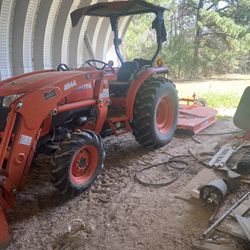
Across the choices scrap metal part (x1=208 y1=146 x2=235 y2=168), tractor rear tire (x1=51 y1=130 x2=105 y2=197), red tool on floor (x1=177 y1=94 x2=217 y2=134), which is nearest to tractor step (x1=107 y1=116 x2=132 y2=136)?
tractor rear tire (x1=51 y1=130 x2=105 y2=197)

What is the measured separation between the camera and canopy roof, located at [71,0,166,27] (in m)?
3.84

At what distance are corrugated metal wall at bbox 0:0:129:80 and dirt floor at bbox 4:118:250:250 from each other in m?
3.09

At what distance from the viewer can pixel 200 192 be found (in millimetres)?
2848

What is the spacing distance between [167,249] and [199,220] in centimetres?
45

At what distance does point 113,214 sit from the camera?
2.69m

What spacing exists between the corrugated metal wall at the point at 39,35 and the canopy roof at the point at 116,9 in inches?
76.5

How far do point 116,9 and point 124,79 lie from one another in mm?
853

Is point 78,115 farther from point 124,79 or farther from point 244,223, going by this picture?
point 244,223

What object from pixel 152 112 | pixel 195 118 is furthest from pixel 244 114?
pixel 152 112

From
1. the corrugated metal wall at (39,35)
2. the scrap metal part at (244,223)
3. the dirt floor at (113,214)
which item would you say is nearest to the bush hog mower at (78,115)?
the dirt floor at (113,214)

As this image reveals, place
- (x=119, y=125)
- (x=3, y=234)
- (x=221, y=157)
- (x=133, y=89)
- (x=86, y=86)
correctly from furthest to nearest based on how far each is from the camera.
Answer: (x=119, y=125), (x=133, y=89), (x=221, y=157), (x=86, y=86), (x=3, y=234)

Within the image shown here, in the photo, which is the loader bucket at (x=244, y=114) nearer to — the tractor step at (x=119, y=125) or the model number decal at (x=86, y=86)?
the tractor step at (x=119, y=125)

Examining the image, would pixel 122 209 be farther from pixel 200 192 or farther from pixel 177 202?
pixel 200 192

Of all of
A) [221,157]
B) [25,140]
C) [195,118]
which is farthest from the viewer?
[195,118]
